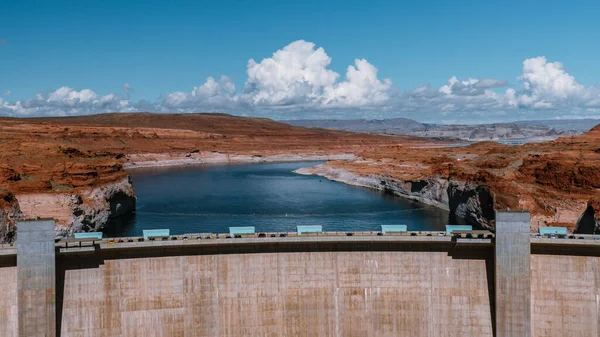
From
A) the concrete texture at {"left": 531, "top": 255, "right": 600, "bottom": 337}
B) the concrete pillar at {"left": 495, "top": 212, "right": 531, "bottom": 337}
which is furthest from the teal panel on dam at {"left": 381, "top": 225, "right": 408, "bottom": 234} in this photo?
the concrete texture at {"left": 531, "top": 255, "right": 600, "bottom": 337}

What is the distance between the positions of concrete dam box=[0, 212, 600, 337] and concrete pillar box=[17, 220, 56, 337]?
96 centimetres

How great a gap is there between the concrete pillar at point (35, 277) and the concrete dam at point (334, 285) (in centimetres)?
96

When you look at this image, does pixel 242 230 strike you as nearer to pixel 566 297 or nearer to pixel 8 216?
pixel 566 297

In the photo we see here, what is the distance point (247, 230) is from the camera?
41406 mm

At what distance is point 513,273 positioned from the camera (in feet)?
120

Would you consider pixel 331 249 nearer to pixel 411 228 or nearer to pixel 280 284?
pixel 280 284

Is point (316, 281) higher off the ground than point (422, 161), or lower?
lower

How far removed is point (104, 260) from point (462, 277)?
78.1 feet

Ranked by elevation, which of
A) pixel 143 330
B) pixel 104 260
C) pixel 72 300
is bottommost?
pixel 143 330

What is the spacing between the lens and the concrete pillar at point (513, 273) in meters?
36.4

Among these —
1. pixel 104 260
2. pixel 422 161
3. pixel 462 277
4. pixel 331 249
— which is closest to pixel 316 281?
pixel 331 249

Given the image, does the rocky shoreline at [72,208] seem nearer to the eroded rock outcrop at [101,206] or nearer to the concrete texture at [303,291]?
the eroded rock outcrop at [101,206]

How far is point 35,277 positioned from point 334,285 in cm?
1892

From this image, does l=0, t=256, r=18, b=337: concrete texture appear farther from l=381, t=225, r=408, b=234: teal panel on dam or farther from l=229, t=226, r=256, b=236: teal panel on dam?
l=381, t=225, r=408, b=234: teal panel on dam
